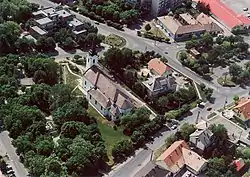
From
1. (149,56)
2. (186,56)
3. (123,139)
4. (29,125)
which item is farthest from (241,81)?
(29,125)

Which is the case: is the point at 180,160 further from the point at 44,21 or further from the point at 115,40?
the point at 44,21

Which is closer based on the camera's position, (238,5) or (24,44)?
(24,44)

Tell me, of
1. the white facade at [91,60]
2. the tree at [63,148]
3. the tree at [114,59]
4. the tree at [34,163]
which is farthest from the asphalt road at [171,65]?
the white facade at [91,60]

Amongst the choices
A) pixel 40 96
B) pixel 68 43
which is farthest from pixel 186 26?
pixel 40 96

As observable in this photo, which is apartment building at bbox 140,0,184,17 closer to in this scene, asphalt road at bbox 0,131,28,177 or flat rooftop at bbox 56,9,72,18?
flat rooftop at bbox 56,9,72,18

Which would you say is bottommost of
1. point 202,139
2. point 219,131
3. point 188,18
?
point 188,18

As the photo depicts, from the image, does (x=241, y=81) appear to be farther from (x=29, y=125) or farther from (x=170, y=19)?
(x=29, y=125)
